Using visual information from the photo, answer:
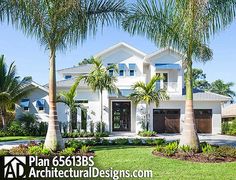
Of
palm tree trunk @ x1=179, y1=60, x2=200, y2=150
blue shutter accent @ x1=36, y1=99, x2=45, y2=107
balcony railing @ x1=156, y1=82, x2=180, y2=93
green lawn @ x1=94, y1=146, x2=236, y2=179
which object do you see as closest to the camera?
green lawn @ x1=94, y1=146, x2=236, y2=179

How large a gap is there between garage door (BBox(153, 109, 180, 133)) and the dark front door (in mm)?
2613

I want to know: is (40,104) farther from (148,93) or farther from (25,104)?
(148,93)

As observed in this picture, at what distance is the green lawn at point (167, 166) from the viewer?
31.2 ft

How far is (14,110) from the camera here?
3275cm

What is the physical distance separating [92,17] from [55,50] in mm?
2151

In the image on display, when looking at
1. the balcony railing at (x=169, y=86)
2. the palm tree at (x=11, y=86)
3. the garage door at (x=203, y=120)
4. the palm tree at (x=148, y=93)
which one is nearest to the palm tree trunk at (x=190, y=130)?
the palm tree at (x=148, y=93)

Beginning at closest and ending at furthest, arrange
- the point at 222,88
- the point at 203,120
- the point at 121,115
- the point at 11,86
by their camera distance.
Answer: the point at 11,86
the point at 203,120
the point at 121,115
the point at 222,88

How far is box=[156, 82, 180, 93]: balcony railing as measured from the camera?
30578 millimetres

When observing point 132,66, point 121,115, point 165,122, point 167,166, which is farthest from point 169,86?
point 167,166

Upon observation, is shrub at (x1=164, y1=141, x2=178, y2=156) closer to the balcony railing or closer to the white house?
the white house

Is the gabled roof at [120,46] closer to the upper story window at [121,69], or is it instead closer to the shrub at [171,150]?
the upper story window at [121,69]

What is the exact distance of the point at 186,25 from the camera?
12.9 m

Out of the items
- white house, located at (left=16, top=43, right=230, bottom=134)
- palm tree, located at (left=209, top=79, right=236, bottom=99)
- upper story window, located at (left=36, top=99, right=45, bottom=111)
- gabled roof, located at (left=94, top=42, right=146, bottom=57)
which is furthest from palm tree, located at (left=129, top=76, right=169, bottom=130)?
palm tree, located at (left=209, top=79, right=236, bottom=99)

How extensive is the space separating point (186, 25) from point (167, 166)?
225 inches
